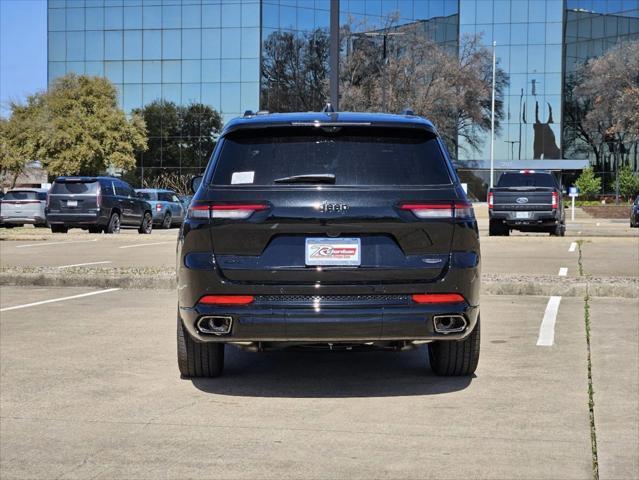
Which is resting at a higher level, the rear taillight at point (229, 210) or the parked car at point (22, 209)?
the rear taillight at point (229, 210)

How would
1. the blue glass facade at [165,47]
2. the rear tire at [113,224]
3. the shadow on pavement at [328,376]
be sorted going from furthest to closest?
the blue glass facade at [165,47] → the rear tire at [113,224] → the shadow on pavement at [328,376]

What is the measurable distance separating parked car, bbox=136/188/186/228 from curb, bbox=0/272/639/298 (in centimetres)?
2391

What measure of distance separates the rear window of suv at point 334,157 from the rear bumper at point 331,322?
814 millimetres

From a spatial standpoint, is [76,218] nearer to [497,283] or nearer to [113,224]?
[113,224]

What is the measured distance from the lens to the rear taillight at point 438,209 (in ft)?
19.2

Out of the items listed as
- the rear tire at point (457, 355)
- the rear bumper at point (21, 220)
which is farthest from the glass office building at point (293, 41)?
the rear tire at point (457, 355)

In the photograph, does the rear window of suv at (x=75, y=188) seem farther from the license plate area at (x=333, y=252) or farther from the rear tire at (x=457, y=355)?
the license plate area at (x=333, y=252)

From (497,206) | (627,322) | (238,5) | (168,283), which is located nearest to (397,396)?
(627,322)

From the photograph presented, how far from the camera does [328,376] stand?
277 inches

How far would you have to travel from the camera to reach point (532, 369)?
23.5 ft

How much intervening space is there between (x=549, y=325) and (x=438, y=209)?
371 centimetres

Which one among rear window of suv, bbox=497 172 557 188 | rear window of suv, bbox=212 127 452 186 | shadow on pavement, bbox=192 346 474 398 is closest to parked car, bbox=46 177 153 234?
rear window of suv, bbox=497 172 557 188

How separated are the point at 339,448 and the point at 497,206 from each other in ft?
64.7

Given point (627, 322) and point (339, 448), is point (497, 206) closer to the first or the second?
point (627, 322)
